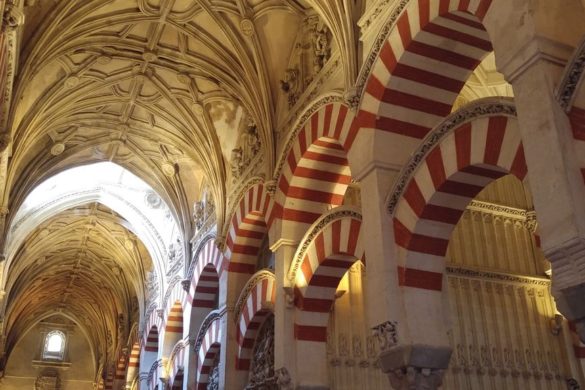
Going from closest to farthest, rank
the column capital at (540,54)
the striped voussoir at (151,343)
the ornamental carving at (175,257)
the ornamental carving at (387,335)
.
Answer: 1. the column capital at (540,54)
2. the ornamental carving at (387,335)
3. the ornamental carving at (175,257)
4. the striped voussoir at (151,343)

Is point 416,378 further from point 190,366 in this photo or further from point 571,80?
point 190,366

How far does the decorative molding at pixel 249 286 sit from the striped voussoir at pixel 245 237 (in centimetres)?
72

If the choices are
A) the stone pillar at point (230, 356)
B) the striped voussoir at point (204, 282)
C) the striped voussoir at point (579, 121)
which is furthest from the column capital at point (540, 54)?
the striped voussoir at point (204, 282)

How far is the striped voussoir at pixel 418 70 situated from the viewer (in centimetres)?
575

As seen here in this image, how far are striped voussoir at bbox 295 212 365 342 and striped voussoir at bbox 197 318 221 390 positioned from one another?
129 inches

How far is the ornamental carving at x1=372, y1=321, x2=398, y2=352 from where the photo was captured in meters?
5.14

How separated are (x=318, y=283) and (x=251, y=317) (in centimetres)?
193

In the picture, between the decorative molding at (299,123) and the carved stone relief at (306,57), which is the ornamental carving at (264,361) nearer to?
the decorative molding at (299,123)

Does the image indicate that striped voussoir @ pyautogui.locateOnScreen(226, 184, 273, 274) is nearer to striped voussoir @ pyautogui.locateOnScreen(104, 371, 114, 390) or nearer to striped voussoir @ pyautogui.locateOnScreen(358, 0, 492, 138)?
striped voussoir @ pyautogui.locateOnScreen(358, 0, 492, 138)

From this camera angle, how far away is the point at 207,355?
1071 centimetres

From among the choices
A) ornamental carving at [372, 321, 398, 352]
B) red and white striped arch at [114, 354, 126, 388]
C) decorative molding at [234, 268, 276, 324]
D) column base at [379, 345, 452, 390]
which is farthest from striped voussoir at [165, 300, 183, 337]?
column base at [379, 345, 452, 390]

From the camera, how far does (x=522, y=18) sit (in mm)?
4133

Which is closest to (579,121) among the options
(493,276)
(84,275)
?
(493,276)

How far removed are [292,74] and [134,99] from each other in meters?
4.09
